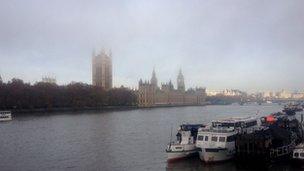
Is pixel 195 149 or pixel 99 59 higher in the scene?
pixel 99 59

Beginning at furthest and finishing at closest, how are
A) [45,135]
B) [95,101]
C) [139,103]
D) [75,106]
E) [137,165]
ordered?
1. [139,103]
2. [95,101]
3. [75,106]
4. [45,135]
5. [137,165]

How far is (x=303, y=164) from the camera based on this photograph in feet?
103

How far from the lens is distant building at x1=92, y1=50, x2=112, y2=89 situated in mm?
187625

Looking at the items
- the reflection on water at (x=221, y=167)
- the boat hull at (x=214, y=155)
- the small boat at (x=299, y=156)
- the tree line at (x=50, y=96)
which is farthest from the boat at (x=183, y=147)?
the tree line at (x=50, y=96)

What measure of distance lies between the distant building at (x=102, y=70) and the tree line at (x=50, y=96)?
1906 inches

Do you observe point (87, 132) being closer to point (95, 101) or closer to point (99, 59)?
point (95, 101)

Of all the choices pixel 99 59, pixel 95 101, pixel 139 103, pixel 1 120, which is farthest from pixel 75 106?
pixel 99 59

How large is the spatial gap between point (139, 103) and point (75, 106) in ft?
174

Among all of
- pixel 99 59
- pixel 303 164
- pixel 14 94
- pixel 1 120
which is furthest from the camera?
pixel 99 59

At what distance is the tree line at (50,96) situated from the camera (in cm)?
9906

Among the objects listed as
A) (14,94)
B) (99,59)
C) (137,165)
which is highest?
(99,59)

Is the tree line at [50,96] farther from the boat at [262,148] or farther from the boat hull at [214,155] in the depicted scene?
the boat at [262,148]

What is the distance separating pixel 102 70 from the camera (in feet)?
619

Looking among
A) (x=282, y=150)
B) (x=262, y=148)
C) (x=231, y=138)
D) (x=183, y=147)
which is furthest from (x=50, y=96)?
(x=262, y=148)
